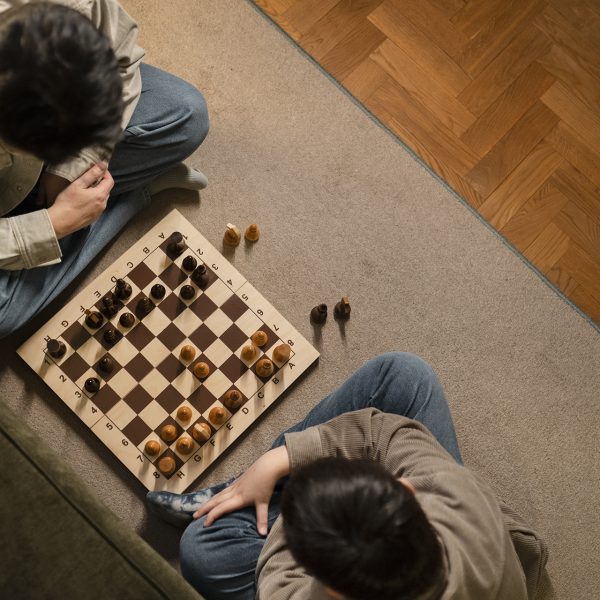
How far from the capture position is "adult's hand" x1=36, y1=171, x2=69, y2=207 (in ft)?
5.13

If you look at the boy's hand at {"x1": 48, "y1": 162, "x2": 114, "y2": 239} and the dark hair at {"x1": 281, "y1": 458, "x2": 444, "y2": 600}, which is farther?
the boy's hand at {"x1": 48, "y1": 162, "x2": 114, "y2": 239}

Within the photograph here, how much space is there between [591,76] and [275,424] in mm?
1376

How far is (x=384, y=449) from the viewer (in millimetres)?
1347

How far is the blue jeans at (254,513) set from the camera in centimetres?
149

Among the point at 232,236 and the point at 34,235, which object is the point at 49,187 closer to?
the point at 34,235

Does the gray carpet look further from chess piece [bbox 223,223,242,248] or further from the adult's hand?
the adult's hand

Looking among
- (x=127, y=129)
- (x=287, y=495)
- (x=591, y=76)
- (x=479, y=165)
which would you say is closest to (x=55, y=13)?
(x=127, y=129)

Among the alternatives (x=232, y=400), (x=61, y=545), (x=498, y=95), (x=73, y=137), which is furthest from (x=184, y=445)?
(x=498, y=95)

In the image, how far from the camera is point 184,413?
1683 mm

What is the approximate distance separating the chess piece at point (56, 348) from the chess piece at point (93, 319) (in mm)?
83

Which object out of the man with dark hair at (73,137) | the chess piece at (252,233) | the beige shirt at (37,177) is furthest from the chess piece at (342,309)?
the beige shirt at (37,177)

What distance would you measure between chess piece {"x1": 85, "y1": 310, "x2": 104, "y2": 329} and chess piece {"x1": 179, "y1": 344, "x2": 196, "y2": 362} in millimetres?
221

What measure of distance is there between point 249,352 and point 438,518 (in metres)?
0.71

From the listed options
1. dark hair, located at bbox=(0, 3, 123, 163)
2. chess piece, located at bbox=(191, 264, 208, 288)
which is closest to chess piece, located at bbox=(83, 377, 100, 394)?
chess piece, located at bbox=(191, 264, 208, 288)
